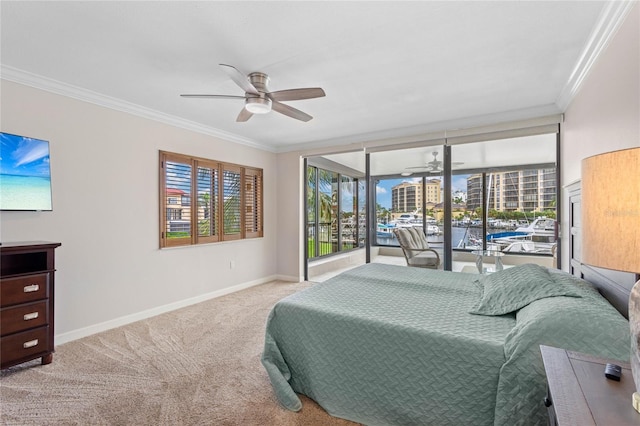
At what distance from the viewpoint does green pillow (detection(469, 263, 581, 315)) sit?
1.73 meters

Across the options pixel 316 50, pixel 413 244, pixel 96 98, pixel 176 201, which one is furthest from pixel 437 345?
pixel 96 98

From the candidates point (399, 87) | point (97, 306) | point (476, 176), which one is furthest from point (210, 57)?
point (476, 176)

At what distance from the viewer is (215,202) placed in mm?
4484

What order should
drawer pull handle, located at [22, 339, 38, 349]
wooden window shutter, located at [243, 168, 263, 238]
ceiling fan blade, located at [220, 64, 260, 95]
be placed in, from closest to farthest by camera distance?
ceiling fan blade, located at [220, 64, 260, 95], drawer pull handle, located at [22, 339, 38, 349], wooden window shutter, located at [243, 168, 263, 238]

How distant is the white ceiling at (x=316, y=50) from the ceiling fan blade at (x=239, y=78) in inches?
8.3

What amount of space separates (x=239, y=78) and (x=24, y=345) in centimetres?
267

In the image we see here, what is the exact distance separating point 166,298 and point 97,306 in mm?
777

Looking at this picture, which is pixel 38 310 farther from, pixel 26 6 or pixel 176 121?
pixel 176 121

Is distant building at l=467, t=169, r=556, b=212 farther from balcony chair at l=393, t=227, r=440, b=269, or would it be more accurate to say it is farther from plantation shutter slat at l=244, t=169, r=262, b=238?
plantation shutter slat at l=244, t=169, r=262, b=238

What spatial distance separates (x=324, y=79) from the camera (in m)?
2.78

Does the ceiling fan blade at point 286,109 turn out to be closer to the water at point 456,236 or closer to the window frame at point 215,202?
the window frame at point 215,202

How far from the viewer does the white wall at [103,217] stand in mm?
2795

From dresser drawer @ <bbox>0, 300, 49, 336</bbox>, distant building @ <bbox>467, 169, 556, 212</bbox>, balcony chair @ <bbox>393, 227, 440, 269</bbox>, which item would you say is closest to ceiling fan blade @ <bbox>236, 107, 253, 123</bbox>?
dresser drawer @ <bbox>0, 300, 49, 336</bbox>

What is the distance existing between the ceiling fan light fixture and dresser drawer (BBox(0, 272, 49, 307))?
2.20 metres
